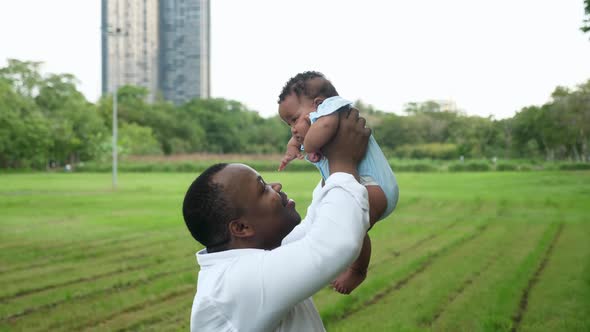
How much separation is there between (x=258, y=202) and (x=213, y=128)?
49762mm

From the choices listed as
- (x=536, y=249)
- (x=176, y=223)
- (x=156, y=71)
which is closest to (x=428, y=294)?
(x=536, y=249)

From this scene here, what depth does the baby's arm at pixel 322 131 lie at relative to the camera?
1.15m

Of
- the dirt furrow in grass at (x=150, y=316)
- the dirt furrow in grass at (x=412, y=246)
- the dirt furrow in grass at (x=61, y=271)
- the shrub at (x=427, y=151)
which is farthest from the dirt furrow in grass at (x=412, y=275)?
the shrub at (x=427, y=151)

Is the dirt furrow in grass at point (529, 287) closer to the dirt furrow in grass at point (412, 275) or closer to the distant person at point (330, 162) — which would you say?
the dirt furrow in grass at point (412, 275)

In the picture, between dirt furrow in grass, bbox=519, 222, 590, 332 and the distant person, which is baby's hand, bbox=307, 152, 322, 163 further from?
dirt furrow in grass, bbox=519, 222, 590, 332

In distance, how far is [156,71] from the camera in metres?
68.6

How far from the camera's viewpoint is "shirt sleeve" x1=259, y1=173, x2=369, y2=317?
99 centimetres

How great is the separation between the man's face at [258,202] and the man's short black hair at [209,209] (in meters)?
0.01

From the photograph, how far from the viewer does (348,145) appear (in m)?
1.16

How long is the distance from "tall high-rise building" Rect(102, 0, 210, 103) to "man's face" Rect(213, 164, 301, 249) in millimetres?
56127

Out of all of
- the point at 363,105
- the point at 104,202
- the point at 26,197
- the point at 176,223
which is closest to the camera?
the point at 176,223

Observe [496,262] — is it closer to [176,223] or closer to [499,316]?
[499,316]

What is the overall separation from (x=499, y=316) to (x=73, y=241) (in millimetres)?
6172

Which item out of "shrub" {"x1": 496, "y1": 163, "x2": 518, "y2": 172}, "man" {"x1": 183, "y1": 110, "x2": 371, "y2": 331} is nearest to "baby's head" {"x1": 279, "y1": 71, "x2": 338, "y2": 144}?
"man" {"x1": 183, "y1": 110, "x2": 371, "y2": 331}
